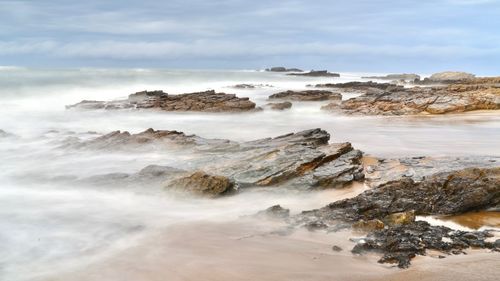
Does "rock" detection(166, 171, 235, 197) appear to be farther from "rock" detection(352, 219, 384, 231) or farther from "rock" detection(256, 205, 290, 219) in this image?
"rock" detection(352, 219, 384, 231)

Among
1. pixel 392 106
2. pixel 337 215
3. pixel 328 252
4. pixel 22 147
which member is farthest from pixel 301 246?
pixel 392 106

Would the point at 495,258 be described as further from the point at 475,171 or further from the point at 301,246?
the point at 475,171

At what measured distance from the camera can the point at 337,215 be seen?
6.52 metres

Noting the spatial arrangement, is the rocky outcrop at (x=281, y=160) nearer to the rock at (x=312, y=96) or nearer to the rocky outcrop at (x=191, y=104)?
the rocky outcrop at (x=191, y=104)

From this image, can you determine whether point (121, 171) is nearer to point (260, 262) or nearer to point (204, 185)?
point (204, 185)

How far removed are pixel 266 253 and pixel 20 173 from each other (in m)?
7.16

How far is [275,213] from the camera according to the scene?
6.78m

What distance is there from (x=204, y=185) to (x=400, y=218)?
3342 mm

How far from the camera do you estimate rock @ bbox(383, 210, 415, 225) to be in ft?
19.8

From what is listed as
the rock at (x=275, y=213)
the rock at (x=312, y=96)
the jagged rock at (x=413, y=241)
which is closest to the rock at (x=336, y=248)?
the jagged rock at (x=413, y=241)

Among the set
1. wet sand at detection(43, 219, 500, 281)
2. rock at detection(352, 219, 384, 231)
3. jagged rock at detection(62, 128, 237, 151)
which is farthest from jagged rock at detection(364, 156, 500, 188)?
jagged rock at detection(62, 128, 237, 151)

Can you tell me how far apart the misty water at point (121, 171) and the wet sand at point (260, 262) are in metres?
0.47

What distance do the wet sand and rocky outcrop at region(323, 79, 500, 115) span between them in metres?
17.6

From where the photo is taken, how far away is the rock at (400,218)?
6039mm
